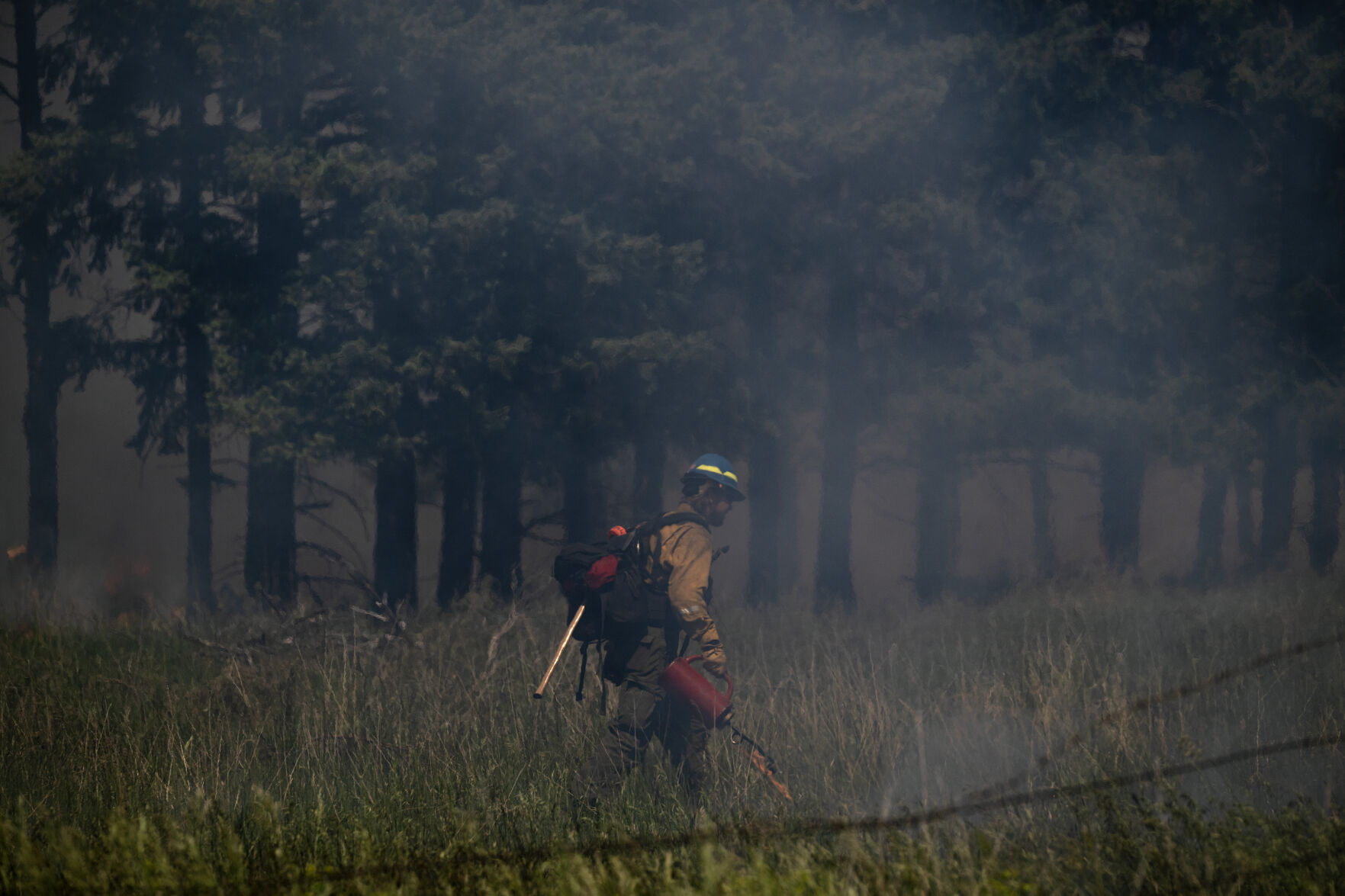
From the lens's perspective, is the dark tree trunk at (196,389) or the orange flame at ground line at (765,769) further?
the dark tree trunk at (196,389)

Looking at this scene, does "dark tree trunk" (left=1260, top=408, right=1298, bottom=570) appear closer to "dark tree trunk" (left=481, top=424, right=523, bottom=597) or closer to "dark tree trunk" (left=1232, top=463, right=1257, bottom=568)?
"dark tree trunk" (left=1232, top=463, right=1257, bottom=568)

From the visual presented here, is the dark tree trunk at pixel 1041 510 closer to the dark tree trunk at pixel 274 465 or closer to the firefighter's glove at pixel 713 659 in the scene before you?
the dark tree trunk at pixel 274 465

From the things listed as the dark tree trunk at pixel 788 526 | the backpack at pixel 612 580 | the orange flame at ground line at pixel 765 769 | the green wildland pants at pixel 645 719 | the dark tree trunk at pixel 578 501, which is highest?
the backpack at pixel 612 580

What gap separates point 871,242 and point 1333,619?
27.0 ft

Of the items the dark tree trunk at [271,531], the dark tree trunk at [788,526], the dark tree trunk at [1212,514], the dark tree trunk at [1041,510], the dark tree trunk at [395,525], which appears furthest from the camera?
the dark tree trunk at [1041,510]

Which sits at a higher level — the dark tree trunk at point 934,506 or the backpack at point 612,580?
the backpack at point 612,580

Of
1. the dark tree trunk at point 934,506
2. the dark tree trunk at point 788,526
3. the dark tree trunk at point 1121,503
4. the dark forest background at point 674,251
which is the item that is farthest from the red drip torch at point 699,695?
the dark tree trunk at point 1121,503

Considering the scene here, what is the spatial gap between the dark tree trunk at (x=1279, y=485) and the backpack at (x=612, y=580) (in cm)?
1340

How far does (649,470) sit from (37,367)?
890cm

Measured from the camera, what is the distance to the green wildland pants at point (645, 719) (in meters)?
5.30

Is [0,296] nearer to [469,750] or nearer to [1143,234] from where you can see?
[469,750]

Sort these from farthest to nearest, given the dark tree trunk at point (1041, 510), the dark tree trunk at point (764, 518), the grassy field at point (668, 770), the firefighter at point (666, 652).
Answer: the dark tree trunk at point (1041, 510), the dark tree trunk at point (764, 518), the firefighter at point (666, 652), the grassy field at point (668, 770)

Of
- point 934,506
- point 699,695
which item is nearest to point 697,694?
point 699,695

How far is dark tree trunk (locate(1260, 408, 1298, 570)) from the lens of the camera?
15.6m
